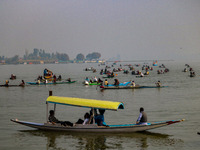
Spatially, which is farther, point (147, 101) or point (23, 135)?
point (147, 101)

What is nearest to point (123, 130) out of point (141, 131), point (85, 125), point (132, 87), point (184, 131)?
point (141, 131)

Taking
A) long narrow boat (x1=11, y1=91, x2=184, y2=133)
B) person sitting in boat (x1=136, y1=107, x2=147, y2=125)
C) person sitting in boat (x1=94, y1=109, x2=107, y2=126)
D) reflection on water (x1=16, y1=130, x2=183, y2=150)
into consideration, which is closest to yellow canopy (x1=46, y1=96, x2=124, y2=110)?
long narrow boat (x1=11, y1=91, x2=184, y2=133)

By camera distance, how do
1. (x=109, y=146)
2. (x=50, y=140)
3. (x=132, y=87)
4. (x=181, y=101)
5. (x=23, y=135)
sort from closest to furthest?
(x=109, y=146) < (x=50, y=140) < (x=23, y=135) < (x=181, y=101) < (x=132, y=87)

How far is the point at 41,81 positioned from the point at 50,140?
50.9 m

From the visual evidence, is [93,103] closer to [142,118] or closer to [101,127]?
[101,127]

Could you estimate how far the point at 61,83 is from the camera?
69.6 m

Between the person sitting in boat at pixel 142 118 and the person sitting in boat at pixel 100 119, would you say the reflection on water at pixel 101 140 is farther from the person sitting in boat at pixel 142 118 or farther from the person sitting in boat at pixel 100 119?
the person sitting in boat at pixel 142 118

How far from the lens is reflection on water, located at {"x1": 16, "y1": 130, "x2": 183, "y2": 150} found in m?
19.3

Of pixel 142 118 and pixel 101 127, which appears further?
pixel 101 127

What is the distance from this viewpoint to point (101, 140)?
2033 cm

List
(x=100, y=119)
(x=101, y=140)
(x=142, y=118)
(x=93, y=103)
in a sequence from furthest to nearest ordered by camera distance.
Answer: (x=100, y=119)
(x=93, y=103)
(x=142, y=118)
(x=101, y=140)

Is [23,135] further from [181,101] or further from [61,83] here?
[61,83]

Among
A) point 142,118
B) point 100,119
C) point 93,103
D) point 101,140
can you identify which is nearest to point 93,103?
point 93,103

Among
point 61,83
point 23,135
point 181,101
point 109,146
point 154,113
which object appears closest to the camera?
point 109,146
